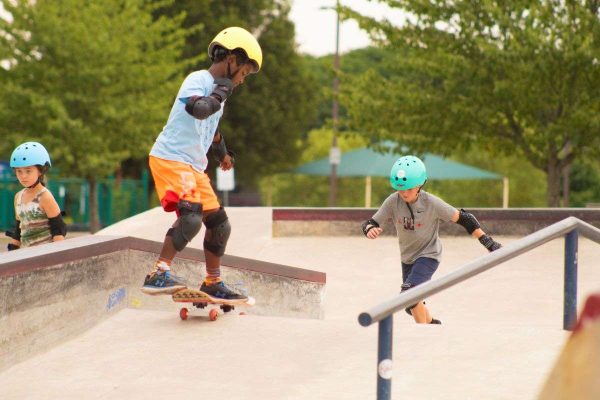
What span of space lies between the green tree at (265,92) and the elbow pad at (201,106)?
104 ft

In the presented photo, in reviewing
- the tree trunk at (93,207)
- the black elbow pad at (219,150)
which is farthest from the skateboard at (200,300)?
the tree trunk at (93,207)

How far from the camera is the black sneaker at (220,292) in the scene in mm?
5887

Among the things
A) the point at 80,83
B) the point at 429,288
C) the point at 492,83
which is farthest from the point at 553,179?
the point at 429,288

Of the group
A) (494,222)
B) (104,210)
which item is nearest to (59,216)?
(494,222)

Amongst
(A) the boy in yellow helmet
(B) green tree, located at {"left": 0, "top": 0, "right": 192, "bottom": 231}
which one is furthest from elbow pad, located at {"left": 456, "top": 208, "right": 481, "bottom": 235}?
(B) green tree, located at {"left": 0, "top": 0, "right": 192, "bottom": 231}

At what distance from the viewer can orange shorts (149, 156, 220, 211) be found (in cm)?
557

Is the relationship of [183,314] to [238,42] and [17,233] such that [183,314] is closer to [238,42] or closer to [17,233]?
[17,233]

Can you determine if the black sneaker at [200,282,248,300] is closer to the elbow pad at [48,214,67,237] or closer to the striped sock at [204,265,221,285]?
the striped sock at [204,265,221,285]

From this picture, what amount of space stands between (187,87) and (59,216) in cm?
184

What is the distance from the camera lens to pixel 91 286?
6074 millimetres

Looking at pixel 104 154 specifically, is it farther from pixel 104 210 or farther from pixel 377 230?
pixel 377 230

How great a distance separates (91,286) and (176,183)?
106 cm

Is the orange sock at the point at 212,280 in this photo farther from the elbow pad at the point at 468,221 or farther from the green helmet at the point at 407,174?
the elbow pad at the point at 468,221

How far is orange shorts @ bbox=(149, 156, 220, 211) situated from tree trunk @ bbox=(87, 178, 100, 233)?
1872 centimetres
